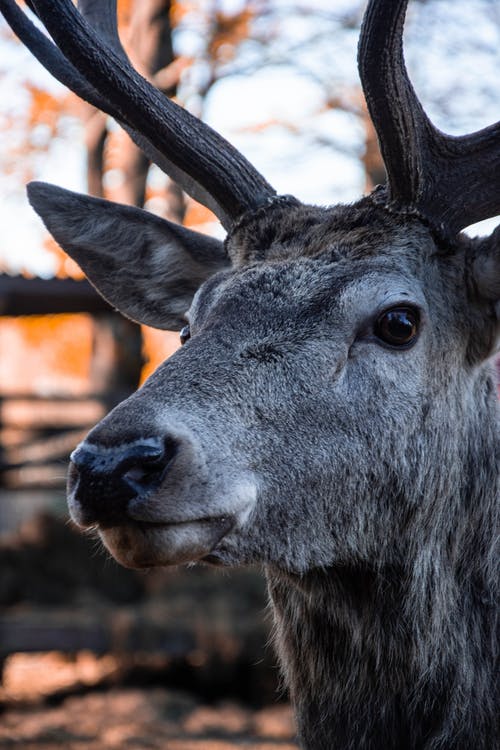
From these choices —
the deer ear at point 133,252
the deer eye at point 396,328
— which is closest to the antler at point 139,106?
the deer ear at point 133,252

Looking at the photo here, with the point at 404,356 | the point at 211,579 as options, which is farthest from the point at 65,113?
the point at 404,356

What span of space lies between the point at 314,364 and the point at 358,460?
1.04 ft

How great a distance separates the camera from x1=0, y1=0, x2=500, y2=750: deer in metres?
2.58

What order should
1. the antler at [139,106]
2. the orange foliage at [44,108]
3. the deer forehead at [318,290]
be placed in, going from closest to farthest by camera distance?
the deer forehead at [318,290] → the antler at [139,106] → the orange foliage at [44,108]

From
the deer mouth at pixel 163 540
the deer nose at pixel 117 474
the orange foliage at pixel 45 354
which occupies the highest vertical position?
the orange foliage at pixel 45 354

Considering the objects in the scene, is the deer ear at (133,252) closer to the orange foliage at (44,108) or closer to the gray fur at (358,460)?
the gray fur at (358,460)

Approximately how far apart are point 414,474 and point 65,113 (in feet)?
43.5

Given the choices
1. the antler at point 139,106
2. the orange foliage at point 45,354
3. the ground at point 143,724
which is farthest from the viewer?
the orange foliage at point 45,354

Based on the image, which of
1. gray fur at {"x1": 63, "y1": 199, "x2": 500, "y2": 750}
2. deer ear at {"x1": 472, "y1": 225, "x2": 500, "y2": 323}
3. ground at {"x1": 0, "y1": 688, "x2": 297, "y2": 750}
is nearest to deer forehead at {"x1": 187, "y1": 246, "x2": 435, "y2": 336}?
gray fur at {"x1": 63, "y1": 199, "x2": 500, "y2": 750}

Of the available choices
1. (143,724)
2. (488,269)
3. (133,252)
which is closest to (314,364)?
(488,269)

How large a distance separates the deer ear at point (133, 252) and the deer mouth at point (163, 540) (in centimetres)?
158

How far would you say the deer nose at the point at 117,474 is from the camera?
7.63 ft

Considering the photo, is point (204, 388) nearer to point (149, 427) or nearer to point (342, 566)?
point (149, 427)

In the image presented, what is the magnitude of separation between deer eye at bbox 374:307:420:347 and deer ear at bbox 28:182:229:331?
1.03 m
